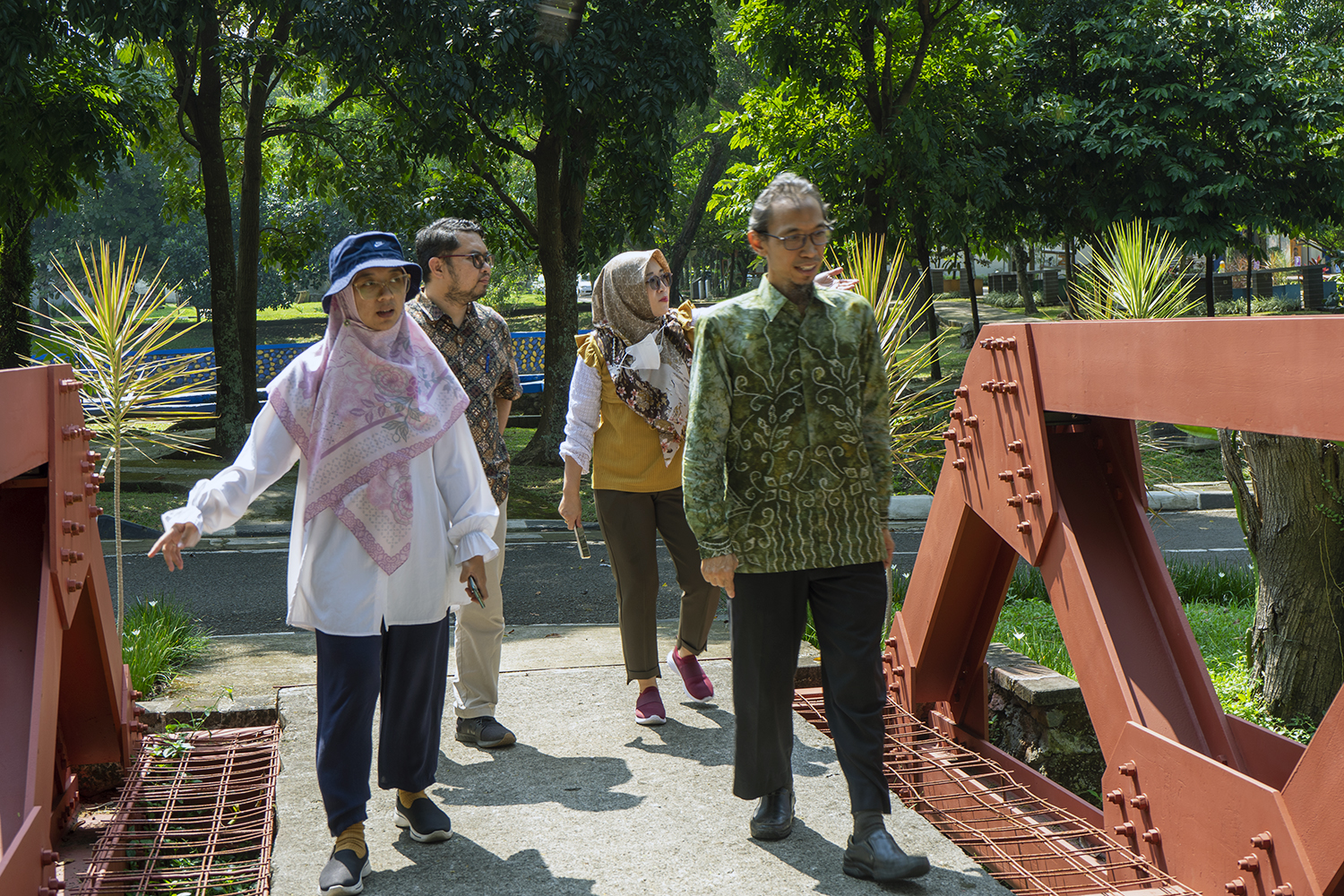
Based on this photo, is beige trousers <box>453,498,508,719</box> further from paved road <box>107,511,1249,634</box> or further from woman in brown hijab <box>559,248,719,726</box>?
paved road <box>107,511,1249,634</box>

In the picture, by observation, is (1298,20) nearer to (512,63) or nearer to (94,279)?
(512,63)

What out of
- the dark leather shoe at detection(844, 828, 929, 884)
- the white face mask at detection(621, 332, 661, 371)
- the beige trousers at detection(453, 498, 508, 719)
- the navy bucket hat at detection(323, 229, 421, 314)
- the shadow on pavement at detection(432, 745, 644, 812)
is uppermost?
the navy bucket hat at detection(323, 229, 421, 314)

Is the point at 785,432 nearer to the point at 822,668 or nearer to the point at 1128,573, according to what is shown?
the point at 822,668

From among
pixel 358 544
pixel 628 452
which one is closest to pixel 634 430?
pixel 628 452

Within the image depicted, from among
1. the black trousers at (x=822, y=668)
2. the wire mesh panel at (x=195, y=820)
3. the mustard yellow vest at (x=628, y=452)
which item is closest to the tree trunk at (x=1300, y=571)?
the black trousers at (x=822, y=668)

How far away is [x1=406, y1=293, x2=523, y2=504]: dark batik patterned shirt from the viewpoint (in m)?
4.27

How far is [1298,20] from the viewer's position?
2452 cm

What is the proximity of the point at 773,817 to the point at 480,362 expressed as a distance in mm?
1982

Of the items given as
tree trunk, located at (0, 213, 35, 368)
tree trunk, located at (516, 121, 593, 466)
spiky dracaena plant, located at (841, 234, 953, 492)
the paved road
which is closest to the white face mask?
spiky dracaena plant, located at (841, 234, 953, 492)

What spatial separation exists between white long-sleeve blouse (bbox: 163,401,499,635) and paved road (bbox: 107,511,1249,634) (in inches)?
144

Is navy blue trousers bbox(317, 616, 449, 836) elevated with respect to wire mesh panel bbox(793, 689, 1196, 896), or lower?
elevated

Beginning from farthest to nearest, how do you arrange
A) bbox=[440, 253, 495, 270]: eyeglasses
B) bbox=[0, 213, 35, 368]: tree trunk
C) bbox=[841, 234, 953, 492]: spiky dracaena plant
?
bbox=[0, 213, 35, 368]: tree trunk, bbox=[841, 234, 953, 492]: spiky dracaena plant, bbox=[440, 253, 495, 270]: eyeglasses

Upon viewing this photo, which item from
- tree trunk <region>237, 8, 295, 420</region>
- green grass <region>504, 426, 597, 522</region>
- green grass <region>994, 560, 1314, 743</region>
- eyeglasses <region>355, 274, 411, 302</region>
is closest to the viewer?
eyeglasses <region>355, 274, 411, 302</region>

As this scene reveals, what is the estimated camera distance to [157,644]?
514cm
